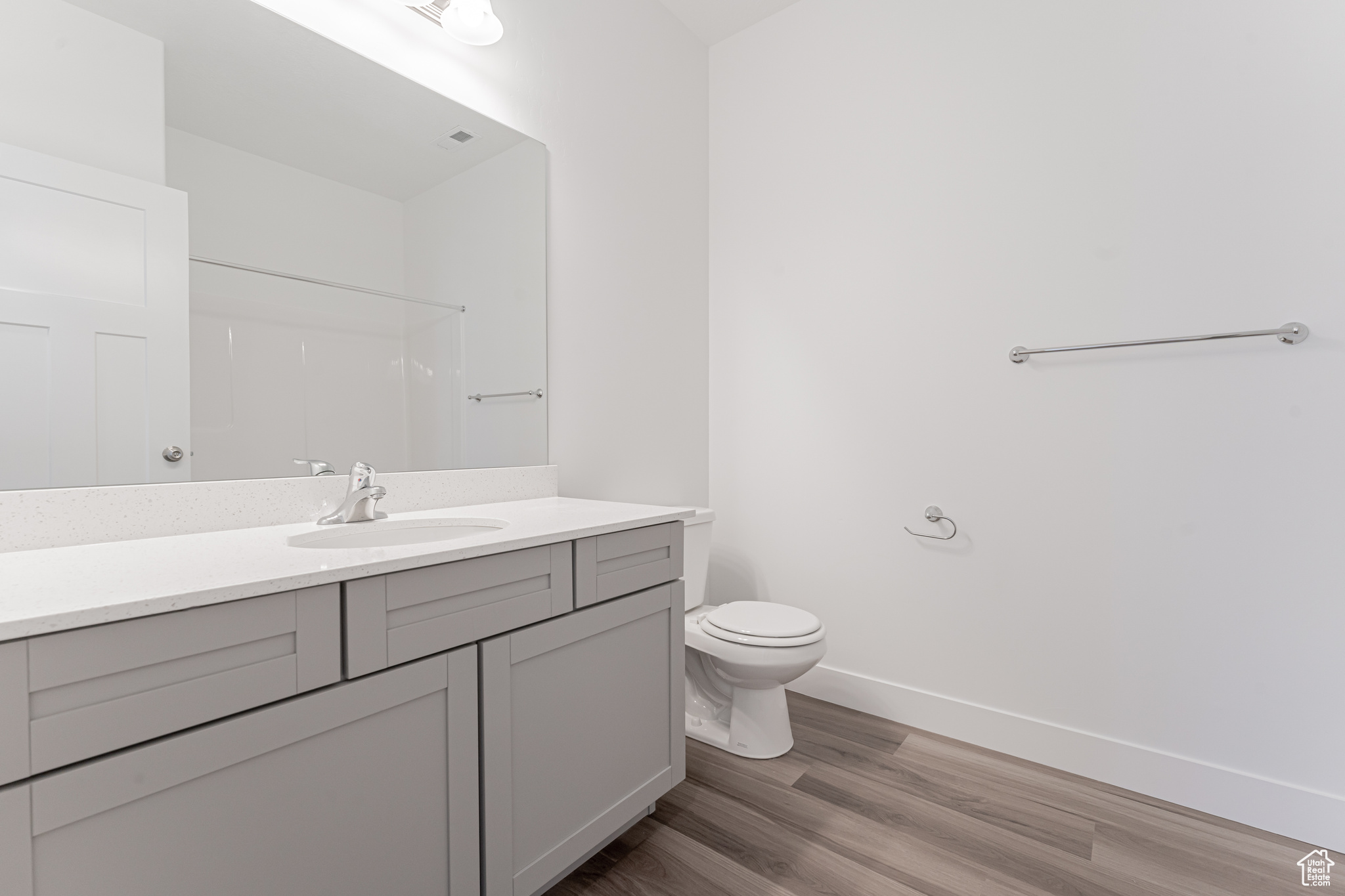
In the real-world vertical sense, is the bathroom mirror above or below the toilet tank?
above

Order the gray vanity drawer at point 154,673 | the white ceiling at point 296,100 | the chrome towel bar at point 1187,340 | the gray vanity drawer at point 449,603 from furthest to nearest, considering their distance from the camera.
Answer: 1. the chrome towel bar at point 1187,340
2. the white ceiling at point 296,100
3. the gray vanity drawer at point 449,603
4. the gray vanity drawer at point 154,673

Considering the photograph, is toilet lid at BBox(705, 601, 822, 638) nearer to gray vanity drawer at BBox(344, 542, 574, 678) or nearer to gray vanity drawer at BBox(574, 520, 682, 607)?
gray vanity drawer at BBox(574, 520, 682, 607)

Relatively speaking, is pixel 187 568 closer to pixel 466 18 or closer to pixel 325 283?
pixel 325 283

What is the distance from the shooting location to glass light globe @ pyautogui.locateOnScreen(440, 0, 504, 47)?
152cm

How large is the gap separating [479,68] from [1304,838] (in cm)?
289

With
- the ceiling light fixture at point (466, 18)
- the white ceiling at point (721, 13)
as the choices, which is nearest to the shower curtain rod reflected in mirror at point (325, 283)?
the ceiling light fixture at point (466, 18)

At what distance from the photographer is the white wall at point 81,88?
39.1 inches

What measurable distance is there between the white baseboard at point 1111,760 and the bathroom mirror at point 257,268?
151 centimetres

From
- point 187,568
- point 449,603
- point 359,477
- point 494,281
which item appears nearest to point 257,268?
point 359,477

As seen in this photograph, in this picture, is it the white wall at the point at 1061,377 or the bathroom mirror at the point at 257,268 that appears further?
the white wall at the point at 1061,377

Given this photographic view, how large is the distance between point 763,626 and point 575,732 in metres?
0.76

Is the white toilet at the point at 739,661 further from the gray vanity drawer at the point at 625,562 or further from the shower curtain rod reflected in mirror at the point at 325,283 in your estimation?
the shower curtain rod reflected in mirror at the point at 325,283

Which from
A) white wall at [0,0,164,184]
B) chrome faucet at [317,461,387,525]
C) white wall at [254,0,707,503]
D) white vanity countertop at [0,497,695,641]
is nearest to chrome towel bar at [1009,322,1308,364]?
white wall at [254,0,707,503]

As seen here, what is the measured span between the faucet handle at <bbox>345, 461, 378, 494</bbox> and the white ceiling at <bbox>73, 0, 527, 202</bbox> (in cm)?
69
